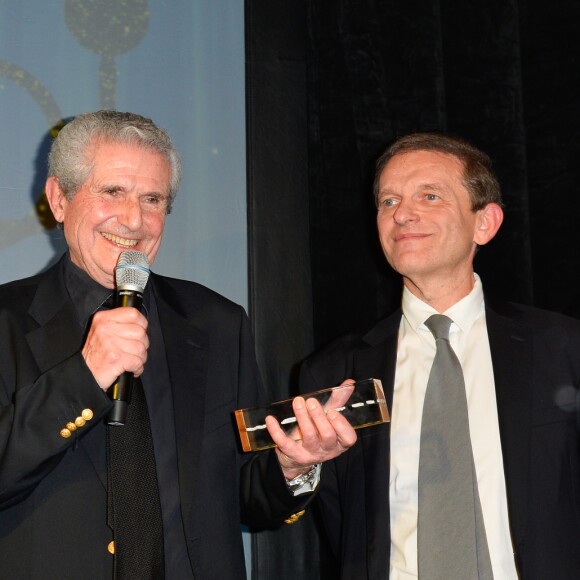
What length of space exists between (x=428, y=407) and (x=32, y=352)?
0.91 meters

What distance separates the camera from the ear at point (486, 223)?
2.30m

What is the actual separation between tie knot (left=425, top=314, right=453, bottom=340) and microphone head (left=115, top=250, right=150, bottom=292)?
80 centimetres

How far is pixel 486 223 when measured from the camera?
231 cm

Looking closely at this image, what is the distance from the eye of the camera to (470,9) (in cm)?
308

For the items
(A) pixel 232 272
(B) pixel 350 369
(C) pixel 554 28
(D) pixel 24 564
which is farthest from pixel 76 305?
(C) pixel 554 28

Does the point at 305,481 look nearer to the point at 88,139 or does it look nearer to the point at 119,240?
the point at 119,240

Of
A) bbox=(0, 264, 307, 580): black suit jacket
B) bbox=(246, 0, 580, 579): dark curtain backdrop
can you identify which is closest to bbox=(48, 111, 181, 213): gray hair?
bbox=(0, 264, 307, 580): black suit jacket

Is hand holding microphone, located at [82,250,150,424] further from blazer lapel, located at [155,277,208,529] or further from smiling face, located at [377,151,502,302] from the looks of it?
smiling face, located at [377,151,502,302]

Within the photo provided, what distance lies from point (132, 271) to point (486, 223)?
1.16 m

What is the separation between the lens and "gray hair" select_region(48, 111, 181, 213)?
5.84 ft

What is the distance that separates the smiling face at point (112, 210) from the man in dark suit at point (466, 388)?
696 mm

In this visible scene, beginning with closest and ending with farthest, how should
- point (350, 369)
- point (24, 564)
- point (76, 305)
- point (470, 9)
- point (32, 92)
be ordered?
point (24, 564) < point (76, 305) < point (350, 369) < point (32, 92) < point (470, 9)

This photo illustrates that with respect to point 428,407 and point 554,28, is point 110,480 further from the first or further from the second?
point 554,28

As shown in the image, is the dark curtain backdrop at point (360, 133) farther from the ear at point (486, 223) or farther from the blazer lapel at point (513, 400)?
the blazer lapel at point (513, 400)
